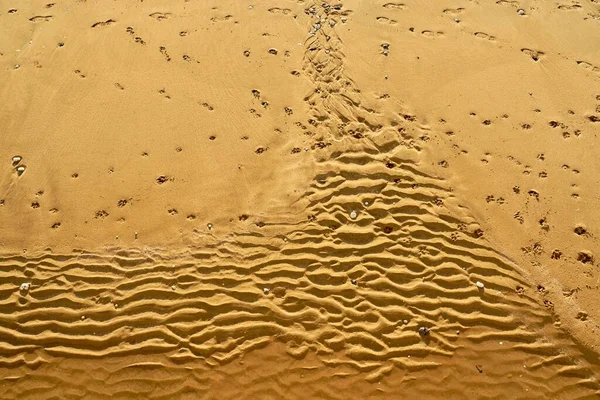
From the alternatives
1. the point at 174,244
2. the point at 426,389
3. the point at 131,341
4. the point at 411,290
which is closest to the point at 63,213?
the point at 174,244

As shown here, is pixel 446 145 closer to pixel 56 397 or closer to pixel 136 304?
pixel 136 304

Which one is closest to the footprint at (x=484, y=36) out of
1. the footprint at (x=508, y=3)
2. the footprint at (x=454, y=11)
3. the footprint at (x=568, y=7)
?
the footprint at (x=454, y=11)

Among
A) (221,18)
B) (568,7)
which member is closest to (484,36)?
(568,7)

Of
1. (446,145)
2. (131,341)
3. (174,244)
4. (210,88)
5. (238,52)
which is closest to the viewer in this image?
(131,341)

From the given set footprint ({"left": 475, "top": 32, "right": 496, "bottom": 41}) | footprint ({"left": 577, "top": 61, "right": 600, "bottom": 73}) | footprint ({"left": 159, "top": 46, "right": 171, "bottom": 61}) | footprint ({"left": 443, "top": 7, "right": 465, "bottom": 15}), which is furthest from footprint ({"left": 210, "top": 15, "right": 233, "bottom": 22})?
footprint ({"left": 577, "top": 61, "right": 600, "bottom": 73})

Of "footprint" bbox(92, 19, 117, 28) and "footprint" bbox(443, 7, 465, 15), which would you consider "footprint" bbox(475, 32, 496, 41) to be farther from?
"footprint" bbox(92, 19, 117, 28)
